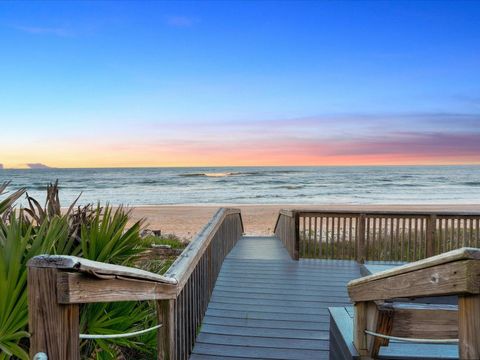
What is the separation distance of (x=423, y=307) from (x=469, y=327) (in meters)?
1.05

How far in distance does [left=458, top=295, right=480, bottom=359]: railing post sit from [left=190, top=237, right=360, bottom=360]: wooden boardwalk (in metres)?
3.20

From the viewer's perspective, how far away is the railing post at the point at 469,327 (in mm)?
1061

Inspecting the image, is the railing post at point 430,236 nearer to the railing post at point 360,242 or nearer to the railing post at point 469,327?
the railing post at point 360,242

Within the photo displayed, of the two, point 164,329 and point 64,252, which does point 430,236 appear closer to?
point 164,329

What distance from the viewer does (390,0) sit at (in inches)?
585

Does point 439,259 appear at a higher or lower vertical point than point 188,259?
higher

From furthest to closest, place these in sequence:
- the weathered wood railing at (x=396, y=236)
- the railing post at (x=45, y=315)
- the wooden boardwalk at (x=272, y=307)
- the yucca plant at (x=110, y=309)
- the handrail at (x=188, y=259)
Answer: the weathered wood railing at (x=396, y=236) → the wooden boardwalk at (x=272, y=307) → the handrail at (x=188, y=259) → the yucca plant at (x=110, y=309) → the railing post at (x=45, y=315)

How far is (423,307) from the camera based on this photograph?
204 cm

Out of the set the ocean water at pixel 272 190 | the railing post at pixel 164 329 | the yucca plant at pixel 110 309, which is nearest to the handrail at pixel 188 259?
the railing post at pixel 164 329

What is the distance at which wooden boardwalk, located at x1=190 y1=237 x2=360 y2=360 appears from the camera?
417cm

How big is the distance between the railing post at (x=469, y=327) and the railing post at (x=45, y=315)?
122 centimetres

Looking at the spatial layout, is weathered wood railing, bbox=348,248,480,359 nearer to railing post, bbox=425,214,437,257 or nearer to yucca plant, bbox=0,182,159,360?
yucca plant, bbox=0,182,159,360

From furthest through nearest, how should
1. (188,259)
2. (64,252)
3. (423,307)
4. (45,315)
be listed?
(188,259), (64,252), (423,307), (45,315)

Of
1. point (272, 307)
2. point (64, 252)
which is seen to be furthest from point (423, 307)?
point (272, 307)
